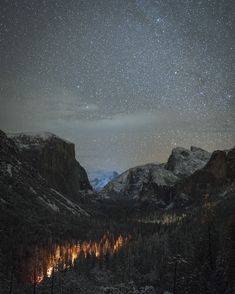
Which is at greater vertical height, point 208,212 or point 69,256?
point 208,212

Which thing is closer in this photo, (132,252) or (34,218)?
(132,252)

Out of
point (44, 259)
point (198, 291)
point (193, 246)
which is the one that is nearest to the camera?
point (198, 291)

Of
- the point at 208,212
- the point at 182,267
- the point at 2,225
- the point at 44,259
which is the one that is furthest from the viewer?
the point at 2,225

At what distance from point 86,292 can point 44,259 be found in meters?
36.2

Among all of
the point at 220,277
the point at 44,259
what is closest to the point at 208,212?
the point at 220,277

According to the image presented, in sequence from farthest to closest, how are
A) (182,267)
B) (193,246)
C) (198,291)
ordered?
(193,246)
(182,267)
(198,291)

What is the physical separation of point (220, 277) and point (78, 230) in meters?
116

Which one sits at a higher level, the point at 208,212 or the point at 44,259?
the point at 208,212

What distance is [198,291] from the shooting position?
7544 cm

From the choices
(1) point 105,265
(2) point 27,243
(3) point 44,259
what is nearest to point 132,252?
(1) point 105,265

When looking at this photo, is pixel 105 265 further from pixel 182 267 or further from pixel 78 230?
pixel 78 230

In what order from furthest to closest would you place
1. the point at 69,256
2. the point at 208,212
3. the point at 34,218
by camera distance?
the point at 34,218 → the point at 69,256 → the point at 208,212

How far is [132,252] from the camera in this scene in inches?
Answer: 4624

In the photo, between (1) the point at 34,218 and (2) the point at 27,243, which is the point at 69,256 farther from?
(1) the point at 34,218
